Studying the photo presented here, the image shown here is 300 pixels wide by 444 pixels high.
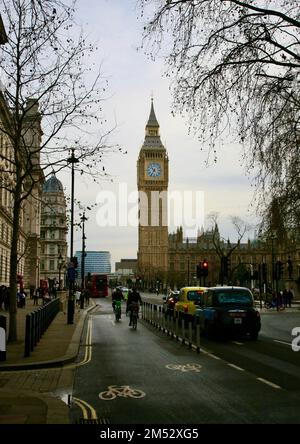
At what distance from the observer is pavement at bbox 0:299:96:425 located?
7.68 meters

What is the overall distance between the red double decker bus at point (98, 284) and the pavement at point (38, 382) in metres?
65.2

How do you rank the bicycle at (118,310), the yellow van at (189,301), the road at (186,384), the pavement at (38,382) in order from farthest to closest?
the bicycle at (118,310), the yellow van at (189,301), the road at (186,384), the pavement at (38,382)

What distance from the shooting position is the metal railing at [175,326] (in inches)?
690

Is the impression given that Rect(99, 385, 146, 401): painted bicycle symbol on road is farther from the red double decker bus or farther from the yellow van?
the red double decker bus

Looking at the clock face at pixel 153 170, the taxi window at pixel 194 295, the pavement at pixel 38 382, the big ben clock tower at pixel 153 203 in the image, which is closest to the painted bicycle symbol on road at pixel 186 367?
the pavement at pixel 38 382

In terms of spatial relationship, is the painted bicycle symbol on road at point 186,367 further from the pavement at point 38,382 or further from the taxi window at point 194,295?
the taxi window at point 194,295

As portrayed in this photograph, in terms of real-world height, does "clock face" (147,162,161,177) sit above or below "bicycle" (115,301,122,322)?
above

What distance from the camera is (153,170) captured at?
193375 millimetres

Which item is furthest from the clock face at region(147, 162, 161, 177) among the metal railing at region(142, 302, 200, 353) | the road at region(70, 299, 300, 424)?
the road at region(70, 299, 300, 424)

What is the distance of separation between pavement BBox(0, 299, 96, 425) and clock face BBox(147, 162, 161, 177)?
174503mm

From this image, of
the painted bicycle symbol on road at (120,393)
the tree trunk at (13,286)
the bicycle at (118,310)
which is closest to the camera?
the painted bicycle symbol on road at (120,393)
